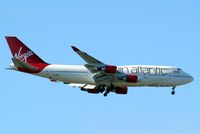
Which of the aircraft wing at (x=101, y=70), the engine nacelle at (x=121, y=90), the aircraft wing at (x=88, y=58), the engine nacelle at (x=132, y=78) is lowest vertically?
the engine nacelle at (x=121, y=90)

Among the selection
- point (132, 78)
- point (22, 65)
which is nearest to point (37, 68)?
point (22, 65)

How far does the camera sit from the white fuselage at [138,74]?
165625 mm

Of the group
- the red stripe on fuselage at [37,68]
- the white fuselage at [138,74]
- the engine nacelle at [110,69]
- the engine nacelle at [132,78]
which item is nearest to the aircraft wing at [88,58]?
the engine nacelle at [110,69]

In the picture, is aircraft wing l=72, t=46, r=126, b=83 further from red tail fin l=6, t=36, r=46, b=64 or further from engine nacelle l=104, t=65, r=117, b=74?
red tail fin l=6, t=36, r=46, b=64

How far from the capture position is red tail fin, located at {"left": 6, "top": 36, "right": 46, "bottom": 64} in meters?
168

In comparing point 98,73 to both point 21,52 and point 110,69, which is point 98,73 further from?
point 21,52

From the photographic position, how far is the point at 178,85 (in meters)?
172

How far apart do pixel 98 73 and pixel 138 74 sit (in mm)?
6841

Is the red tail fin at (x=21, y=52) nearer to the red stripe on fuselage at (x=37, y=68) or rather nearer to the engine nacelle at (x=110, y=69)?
the red stripe on fuselage at (x=37, y=68)

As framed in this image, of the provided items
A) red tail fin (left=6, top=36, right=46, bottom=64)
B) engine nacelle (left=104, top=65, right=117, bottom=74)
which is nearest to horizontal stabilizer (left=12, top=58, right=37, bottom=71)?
red tail fin (left=6, top=36, right=46, bottom=64)

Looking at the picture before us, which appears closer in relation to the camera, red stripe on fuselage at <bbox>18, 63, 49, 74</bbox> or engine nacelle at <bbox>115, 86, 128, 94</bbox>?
red stripe on fuselage at <bbox>18, 63, 49, 74</bbox>

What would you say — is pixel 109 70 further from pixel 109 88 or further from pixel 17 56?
pixel 17 56

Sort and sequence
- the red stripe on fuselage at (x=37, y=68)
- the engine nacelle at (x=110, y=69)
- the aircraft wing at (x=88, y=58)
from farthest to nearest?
the red stripe on fuselage at (x=37, y=68)
the engine nacelle at (x=110, y=69)
the aircraft wing at (x=88, y=58)

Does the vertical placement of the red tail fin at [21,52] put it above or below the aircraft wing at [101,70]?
above
